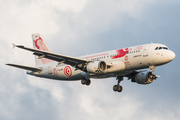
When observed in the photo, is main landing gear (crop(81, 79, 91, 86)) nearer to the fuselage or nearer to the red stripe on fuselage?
the fuselage

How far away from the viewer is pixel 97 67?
1991 inches

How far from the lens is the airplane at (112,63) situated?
162 ft

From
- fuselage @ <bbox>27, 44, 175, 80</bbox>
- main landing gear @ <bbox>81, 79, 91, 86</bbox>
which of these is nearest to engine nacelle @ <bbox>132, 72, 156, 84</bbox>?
fuselage @ <bbox>27, 44, 175, 80</bbox>

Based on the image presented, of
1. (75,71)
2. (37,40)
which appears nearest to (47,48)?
(37,40)

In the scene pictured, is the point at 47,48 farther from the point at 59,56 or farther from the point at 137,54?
the point at 137,54

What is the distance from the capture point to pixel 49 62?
6281 cm

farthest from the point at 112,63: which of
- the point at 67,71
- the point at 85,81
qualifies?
the point at 67,71

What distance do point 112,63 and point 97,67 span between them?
2.53m

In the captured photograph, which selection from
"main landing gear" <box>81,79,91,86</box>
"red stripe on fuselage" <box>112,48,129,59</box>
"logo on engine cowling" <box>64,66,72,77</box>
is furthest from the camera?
"logo on engine cowling" <box>64,66,72,77</box>

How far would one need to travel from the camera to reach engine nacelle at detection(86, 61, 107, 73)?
50.6 meters

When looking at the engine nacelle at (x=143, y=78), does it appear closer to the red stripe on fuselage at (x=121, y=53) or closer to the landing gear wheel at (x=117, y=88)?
the landing gear wheel at (x=117, y=88)

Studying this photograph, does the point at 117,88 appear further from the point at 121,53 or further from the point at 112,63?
the point at 121,53

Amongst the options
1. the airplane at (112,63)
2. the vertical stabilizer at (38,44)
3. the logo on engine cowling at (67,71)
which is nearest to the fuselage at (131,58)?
the airplane at (112,63)

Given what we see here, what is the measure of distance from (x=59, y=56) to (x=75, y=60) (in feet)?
9.71
